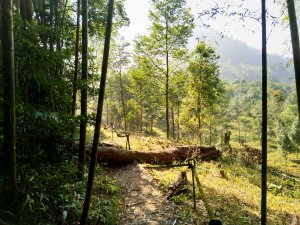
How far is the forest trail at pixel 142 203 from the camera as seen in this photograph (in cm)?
751

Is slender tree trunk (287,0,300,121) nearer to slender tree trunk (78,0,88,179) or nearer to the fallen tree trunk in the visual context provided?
slender tree trunk (78,0,88,179)

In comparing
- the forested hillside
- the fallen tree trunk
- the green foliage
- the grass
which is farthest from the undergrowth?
the green foliage

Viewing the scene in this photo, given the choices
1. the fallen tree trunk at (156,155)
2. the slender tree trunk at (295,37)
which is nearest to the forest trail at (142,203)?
the fallen tree trunk at (156,155)

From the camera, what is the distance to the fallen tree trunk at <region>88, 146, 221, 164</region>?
1257cm

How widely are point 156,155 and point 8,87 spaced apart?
10304 millimetres

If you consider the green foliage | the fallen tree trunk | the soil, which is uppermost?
the fallen tree trunk

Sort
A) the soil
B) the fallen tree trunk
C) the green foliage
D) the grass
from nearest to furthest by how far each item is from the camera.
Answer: the soil, the grass, the fallen tree trunk, the green foliage

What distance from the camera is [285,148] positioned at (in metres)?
43.9

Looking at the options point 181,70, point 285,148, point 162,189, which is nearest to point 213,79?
point 181,70

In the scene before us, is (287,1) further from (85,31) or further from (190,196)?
(190,196)

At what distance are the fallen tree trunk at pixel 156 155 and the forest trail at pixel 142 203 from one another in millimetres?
958

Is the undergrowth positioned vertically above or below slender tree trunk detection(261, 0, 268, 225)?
below

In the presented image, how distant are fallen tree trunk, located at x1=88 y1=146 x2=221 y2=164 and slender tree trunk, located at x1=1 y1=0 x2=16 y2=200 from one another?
24.2ft

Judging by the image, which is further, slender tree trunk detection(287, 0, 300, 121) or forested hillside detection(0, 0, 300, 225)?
slender tree trunk detection(287, 0, 300, 121)
